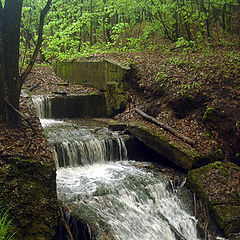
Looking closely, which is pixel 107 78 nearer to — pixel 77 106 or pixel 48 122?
pixel 77 106

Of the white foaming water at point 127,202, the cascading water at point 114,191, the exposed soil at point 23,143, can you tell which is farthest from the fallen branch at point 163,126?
the exposed soil at point 23,143

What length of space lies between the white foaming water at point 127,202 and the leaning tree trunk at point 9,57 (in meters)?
2.17

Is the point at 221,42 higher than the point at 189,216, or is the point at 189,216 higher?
the point at 221,42

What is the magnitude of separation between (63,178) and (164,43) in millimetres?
12486

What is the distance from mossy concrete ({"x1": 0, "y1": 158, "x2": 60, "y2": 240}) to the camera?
472 centimetres

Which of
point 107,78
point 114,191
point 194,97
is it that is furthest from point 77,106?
point 114,191

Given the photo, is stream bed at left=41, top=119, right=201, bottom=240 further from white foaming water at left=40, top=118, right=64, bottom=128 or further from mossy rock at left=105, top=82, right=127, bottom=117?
mossy rock at left=105, top=82, right=127, bottom=117

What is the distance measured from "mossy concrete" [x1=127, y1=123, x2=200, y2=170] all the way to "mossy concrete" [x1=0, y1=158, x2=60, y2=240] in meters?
3.97

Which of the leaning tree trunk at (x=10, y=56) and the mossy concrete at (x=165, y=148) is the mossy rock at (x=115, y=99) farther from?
the leaning tree trunk at (x=10, y=56)

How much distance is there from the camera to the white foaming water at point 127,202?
19.1ft

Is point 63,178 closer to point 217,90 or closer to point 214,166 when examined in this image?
point 214,166

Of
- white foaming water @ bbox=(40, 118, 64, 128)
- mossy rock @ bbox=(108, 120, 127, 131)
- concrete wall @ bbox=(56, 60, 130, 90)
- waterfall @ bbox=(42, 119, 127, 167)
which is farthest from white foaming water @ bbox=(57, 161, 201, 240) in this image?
A: concrete wall @ bbox=(56, 60, 130, 90)

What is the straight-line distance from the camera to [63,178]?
7.41m

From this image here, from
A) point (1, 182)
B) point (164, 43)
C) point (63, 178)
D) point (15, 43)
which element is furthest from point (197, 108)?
point (164, 43)
